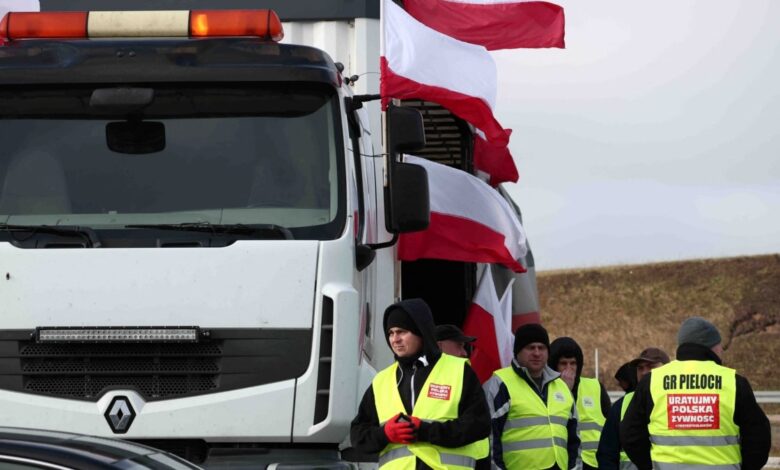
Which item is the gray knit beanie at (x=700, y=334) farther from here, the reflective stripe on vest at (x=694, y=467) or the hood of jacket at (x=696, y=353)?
the reflective stripe on vest at (x=694, y=467)

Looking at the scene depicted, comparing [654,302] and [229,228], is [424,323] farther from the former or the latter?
[654,302]

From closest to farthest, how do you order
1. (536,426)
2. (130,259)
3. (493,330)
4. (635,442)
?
1. (130,259)
2. (635,442)
3. (536,426)
4. (493,330)

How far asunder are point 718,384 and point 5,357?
3387mm

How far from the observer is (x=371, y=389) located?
7.47 m

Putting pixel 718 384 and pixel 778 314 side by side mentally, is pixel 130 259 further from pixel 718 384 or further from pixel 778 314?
pixel 778 314

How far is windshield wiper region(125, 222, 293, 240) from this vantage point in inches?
294

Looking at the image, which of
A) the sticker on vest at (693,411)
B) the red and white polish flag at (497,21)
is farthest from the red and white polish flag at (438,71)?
the sticker on vest at (693,411)

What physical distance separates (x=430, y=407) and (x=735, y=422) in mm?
1471

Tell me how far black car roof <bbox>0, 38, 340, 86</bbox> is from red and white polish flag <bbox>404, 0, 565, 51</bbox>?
164 inches

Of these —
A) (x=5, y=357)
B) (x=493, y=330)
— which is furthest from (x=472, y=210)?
(x=5, y=357)

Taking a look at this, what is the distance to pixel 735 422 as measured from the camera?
7574 mm

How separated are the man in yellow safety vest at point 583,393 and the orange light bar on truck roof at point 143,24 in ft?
10.4

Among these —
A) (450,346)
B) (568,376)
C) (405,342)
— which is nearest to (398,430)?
(405,342)

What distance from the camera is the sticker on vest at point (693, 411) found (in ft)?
24.8
